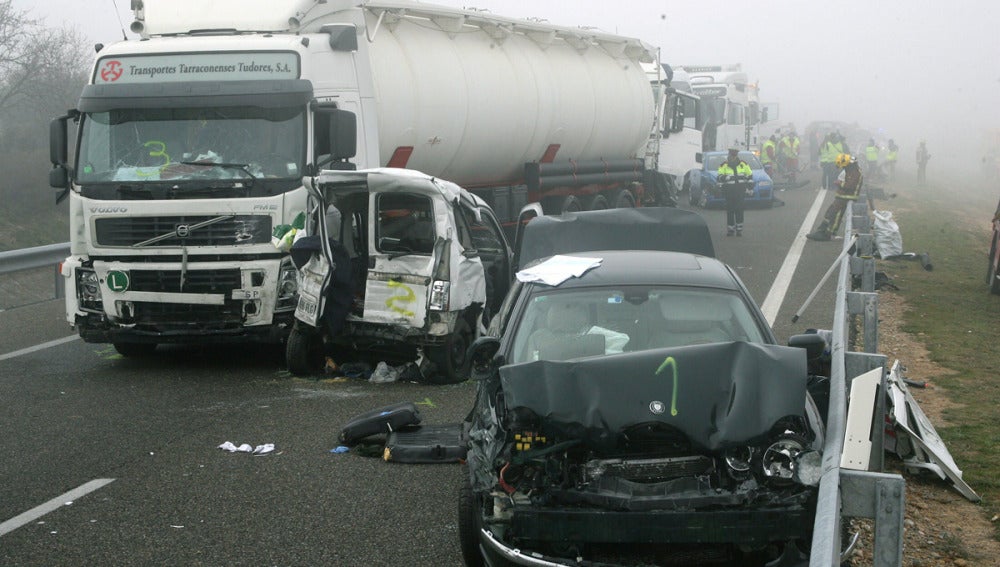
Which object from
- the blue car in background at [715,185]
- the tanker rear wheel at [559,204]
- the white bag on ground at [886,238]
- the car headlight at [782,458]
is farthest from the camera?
the blue car in background at [715,185]

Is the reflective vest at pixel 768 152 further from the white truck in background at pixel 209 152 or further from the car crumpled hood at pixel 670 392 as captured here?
the car crumpled hood at pixel 670 392

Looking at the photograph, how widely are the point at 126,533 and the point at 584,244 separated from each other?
15.7ft

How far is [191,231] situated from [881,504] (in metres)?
8.26

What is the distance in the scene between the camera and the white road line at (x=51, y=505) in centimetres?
663

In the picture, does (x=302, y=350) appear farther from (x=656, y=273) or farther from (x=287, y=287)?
(x=656, y=273)

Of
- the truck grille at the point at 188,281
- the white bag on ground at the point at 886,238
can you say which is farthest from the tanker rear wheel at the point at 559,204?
the truck grille at the point at 188,281

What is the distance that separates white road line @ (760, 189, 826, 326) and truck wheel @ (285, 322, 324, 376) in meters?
4.19

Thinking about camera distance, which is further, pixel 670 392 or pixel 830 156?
pixel 830 156

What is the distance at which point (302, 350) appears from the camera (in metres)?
11.0

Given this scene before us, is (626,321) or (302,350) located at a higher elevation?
(626,321)

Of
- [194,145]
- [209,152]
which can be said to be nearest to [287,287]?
[209,152]

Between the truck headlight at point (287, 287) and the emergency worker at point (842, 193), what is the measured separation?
14.0 m

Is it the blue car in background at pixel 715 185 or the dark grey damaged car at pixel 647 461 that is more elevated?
the dark grey damaged car at pixel 647 461

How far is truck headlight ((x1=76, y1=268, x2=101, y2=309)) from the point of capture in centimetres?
1135
